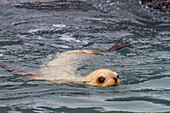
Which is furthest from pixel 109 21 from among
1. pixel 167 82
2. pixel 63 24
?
pixel 167 82

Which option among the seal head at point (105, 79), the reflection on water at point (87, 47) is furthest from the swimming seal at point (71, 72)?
the reflection on water at point (87, 47)

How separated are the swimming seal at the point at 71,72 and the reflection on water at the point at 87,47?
14 centimetres

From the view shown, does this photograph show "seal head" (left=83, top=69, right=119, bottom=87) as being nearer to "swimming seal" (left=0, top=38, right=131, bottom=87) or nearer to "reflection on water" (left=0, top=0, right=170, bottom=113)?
"swimming seal" (left=0, top=38, right=131, bottom=87)

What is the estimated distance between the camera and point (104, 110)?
12.6ft

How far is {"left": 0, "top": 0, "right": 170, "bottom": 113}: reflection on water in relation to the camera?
417cm

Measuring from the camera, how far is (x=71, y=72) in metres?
5.69

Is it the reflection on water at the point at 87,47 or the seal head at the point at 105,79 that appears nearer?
the reflection on water at the point at 87,47

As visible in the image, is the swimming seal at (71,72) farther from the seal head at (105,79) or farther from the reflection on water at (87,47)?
the reflection on water at (87,47)

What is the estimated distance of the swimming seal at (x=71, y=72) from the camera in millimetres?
4598

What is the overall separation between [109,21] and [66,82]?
20.2 feet

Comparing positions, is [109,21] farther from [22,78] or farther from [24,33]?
[22,78]

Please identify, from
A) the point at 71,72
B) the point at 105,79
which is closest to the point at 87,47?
the point at 71,72

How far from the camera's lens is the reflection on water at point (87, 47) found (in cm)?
417

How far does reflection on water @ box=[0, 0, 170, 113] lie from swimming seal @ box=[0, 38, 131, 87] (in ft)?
0.47
